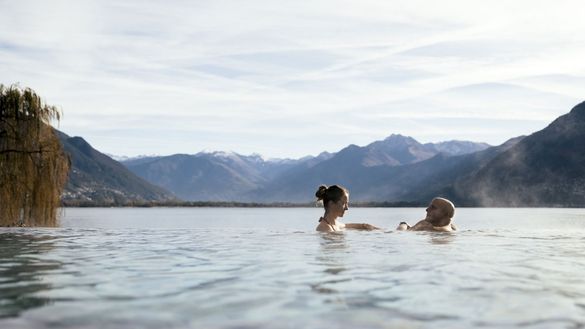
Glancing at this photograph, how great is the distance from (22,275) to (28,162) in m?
19.9

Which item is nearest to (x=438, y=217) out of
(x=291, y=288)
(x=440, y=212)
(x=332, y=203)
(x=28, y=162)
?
(x=440, y=212)

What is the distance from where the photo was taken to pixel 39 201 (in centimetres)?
2758

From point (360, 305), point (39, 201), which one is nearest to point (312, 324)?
point (360, 305)

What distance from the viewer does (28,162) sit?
27844 millimetres

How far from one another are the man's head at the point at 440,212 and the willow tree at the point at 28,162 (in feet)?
54.1

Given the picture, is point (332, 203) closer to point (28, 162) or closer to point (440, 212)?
point (440, 212)

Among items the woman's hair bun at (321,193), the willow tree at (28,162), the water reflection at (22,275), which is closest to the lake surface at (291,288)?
→ the water reflection at (22,275)

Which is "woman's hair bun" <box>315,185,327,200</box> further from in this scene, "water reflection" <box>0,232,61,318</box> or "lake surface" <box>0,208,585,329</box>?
"water reflection" <box>0,232,61,318</box>

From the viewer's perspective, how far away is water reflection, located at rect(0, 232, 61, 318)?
6874 millimetres

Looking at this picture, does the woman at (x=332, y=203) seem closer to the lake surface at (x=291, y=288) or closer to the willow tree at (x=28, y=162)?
the lake surface at (x=291, y=288)

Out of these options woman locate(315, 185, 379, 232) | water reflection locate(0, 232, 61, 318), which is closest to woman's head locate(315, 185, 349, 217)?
woman locate(315, 185, 379, 232)

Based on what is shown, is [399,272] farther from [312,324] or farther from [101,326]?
[101,326]

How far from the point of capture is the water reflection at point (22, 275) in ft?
22.6

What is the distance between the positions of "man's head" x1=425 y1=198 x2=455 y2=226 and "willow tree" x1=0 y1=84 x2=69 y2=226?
1649 centimetres
